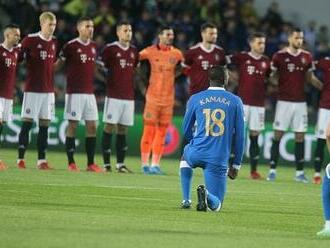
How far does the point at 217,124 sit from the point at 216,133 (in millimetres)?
98

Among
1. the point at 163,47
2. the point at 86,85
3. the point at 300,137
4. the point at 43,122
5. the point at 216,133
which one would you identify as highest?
the point at 163,47

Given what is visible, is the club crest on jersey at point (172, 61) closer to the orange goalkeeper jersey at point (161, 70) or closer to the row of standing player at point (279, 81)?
the orange goalkeeper jersey at point (161, 70)

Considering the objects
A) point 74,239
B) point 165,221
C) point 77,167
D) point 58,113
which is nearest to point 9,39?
point 77,167

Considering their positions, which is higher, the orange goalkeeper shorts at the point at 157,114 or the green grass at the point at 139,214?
the orange goalkeeper shorts at the point at 157,114

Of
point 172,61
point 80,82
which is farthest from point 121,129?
point 172,61

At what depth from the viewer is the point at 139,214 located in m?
12.1

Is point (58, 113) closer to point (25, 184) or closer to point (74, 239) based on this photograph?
point (25, 184)

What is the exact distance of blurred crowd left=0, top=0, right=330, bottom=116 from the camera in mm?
25438

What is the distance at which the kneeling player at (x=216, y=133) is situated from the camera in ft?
41.7

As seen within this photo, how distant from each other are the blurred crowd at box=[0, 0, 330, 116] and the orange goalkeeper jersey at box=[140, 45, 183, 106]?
17.2ft

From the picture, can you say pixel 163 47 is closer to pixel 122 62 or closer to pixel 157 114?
pixel 122 62

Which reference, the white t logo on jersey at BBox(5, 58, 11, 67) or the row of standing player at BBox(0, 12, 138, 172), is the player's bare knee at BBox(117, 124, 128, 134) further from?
the white t logo on jersey at BBox(5, 58, 11, 67)

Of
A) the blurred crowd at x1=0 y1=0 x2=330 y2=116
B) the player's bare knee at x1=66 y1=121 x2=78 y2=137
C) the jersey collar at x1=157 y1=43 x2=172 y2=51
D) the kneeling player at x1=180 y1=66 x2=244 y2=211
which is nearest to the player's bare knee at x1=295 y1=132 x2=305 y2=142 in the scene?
the jersey collar at x1=157 y1=43 x2=172 y2=51

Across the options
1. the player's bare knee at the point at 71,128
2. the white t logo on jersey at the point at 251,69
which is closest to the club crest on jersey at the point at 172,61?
the white t logo on jersey at the point at 251,69
